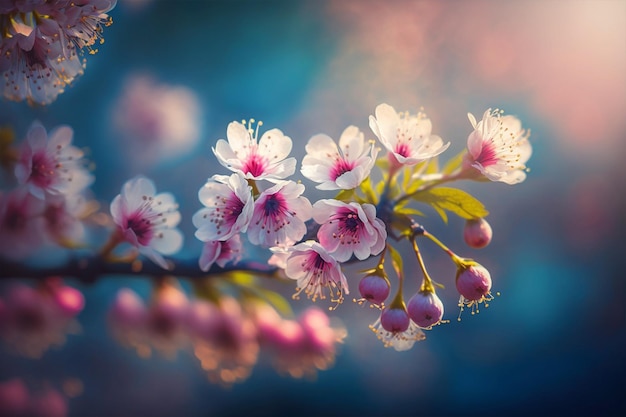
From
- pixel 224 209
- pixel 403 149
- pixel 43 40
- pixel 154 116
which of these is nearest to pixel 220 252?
pixel 224 209

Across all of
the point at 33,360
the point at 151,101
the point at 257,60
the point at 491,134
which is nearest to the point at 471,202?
the point at 491,134

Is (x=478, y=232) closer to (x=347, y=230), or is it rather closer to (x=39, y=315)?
(x=347, y=230)

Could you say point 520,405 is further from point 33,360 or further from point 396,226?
point 33,360

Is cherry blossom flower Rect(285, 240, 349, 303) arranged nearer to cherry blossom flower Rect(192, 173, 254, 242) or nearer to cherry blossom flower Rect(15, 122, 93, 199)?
cherry blossom flower Rect(192, 173, 254, 242)

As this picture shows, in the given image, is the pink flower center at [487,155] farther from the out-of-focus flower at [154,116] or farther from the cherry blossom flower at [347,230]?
→ the out-of-focus flower at [154,116]

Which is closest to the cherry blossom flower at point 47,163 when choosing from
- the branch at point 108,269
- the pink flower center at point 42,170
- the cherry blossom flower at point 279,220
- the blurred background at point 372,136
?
the pink flower center at point 42,170
